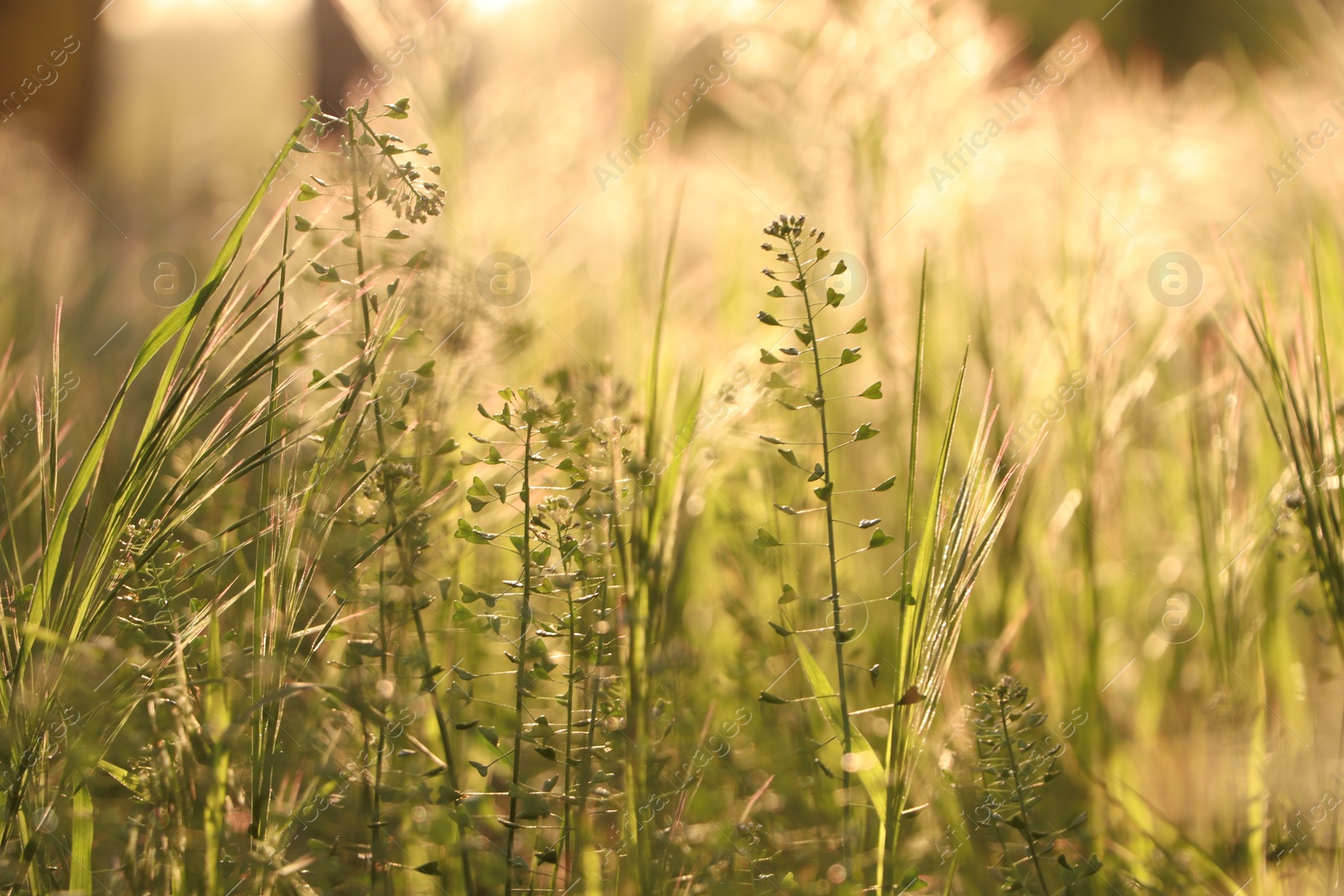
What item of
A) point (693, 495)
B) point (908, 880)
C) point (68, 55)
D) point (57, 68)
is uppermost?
point (68, 55)

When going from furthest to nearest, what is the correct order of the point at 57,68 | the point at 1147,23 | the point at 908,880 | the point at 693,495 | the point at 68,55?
1. the point at 1147,23
2. the point at 68,55
3. the point at 57,68
4. the point at 693,495
5. the point at 908,880

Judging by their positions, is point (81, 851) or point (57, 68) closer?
point (81, 851)

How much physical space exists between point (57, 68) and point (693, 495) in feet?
12.5

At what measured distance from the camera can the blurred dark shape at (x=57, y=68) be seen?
3.77 meters

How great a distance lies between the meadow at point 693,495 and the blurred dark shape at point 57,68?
8.96 ft

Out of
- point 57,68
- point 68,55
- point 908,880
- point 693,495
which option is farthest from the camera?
point 68,55

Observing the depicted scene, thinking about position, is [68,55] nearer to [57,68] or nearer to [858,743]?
[57,68]

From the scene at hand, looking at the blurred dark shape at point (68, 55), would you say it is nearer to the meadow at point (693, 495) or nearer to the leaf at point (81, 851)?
the meadow at point (693, 495)

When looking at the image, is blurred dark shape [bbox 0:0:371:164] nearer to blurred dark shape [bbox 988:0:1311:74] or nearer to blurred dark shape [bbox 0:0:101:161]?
blurred dark shape [bbox 0:0:101:161]

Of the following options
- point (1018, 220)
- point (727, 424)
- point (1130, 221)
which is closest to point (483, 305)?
point (727, 424)

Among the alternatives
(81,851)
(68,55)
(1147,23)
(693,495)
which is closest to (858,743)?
(693,495)

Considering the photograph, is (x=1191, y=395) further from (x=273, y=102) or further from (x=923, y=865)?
(x=273, y=102)

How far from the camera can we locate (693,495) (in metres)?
0.84

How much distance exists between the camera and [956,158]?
133 cm
